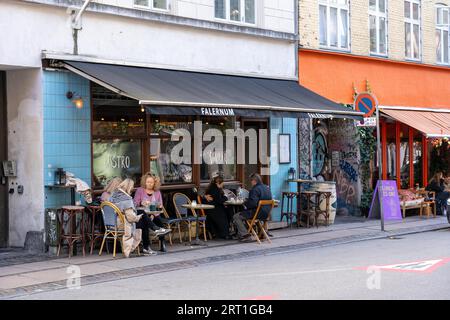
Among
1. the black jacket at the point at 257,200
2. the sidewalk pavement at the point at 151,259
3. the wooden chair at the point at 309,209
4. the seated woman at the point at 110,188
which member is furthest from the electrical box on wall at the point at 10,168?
the wooden chair at the point at 309,209

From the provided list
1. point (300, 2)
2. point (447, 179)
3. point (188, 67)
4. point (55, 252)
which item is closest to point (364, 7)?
point (300, 2)

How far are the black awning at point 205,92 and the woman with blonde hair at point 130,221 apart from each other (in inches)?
60.7

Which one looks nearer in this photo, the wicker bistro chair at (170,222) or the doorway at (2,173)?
the doorway at (2,173)

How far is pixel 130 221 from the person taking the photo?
11922 mm

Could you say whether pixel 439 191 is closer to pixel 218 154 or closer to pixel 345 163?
pixel 345 163

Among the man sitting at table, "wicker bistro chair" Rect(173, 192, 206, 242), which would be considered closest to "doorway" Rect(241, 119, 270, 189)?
"wicker bistro chair" Rect(173, 192, 206, 242)

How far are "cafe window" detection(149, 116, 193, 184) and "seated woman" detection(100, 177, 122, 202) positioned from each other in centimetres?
178

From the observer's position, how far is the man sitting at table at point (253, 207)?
13758 mm

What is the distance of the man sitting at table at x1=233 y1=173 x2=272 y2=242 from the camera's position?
1376cm

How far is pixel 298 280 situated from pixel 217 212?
4.84 metres

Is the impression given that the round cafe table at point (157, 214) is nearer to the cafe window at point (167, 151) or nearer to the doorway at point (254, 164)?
the cafe window at point (167, 151)

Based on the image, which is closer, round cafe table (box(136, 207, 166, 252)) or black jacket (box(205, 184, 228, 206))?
round cafe table (box(136, 207, 166, 252))

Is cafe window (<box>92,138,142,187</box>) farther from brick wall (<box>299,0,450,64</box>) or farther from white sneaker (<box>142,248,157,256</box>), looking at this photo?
brick wall (<box>299,0,450,64</box>)

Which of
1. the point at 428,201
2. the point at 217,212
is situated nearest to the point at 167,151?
the point at 217,212
